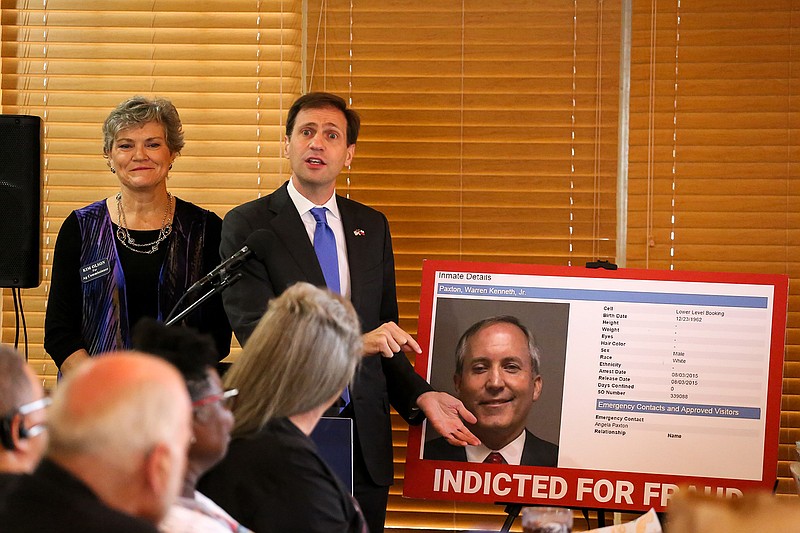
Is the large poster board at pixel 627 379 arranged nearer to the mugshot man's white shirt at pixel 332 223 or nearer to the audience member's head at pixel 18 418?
the mugshot man's white shirt at pixel 332 223

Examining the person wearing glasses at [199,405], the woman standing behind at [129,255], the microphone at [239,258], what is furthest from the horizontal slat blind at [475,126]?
the person wearing glasses at [199,405]

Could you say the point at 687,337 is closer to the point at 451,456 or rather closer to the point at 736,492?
the point at 736,492

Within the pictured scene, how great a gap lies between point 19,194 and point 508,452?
189 cm

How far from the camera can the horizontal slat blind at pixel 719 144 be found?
384 centimetres

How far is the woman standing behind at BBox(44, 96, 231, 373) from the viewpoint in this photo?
11.4 feet

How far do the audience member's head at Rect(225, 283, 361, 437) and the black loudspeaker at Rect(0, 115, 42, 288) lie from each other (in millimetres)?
1482

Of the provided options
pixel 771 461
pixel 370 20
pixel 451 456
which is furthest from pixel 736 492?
pixel 370 20

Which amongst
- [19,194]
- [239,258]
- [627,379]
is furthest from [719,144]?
[19,194]

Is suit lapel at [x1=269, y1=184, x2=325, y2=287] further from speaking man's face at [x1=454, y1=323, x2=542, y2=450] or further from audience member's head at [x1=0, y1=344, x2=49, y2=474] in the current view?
audience member's head at [x1=0, y1=344, x2=49, y2=474]

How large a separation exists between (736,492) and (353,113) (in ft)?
5.93

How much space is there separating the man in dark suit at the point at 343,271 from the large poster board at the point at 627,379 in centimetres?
11

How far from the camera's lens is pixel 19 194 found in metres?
3.47

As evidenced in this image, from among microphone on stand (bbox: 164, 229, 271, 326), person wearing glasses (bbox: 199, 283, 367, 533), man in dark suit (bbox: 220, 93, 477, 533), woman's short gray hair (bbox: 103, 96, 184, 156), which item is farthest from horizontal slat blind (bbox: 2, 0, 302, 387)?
person wearing glasses (bbox: 199, 283, 367, 533)

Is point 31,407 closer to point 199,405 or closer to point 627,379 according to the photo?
point 199,405
